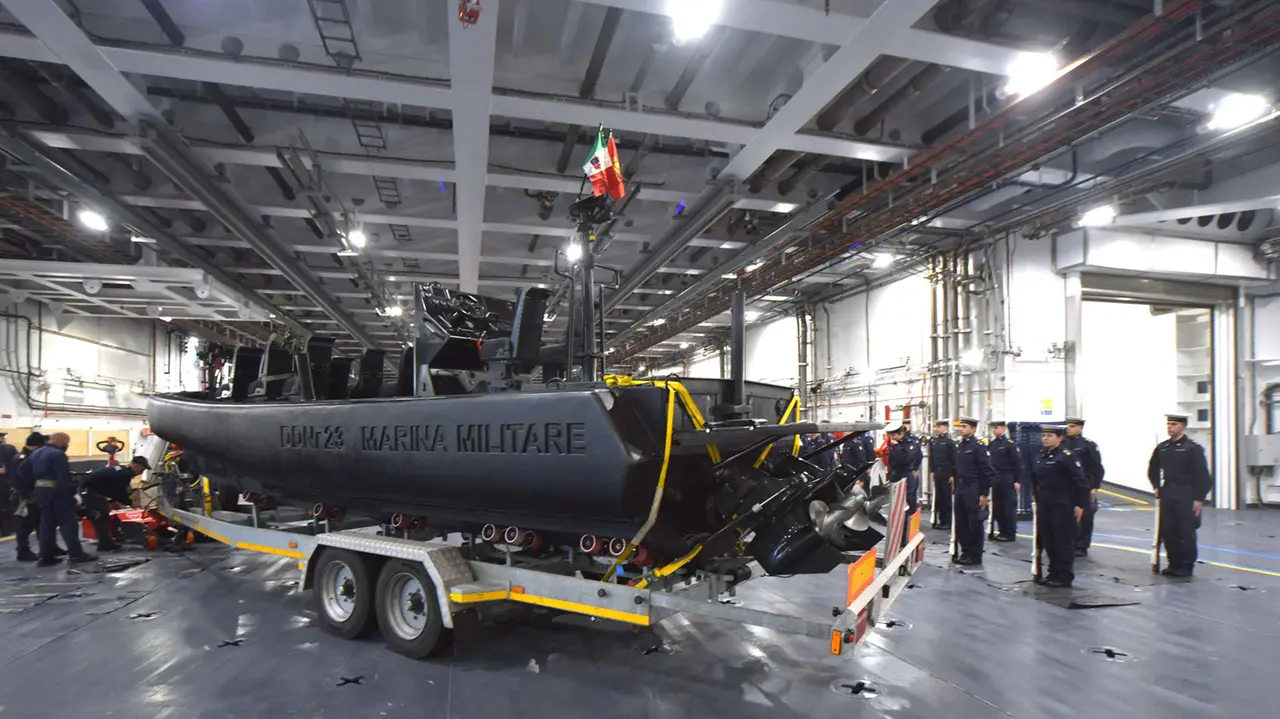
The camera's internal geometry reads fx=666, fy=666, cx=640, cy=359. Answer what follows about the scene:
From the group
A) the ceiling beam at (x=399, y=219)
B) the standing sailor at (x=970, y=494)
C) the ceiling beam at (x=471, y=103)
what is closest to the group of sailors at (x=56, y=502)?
the ceiling beam at (x=399, y=219)

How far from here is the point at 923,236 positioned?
12.0 metres

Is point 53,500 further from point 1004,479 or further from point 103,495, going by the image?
point 1004,479

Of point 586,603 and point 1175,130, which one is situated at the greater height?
point 1175,130

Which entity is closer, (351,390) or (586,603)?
(586,603)

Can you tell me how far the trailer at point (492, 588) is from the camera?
3502 millimetres

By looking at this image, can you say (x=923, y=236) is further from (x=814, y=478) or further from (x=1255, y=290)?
(x=814, y=478)

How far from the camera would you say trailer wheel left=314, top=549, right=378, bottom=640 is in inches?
191

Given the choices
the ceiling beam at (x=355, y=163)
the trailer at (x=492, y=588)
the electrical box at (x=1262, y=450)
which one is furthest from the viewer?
the electrical box at (x=1262, y=450)

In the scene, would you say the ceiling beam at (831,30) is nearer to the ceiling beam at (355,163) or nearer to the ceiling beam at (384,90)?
the ceiling beam at (384,90)

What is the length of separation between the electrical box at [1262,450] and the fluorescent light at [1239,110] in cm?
944

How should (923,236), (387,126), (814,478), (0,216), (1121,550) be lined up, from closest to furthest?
(814,478) → (387,126) → (1121,550) → (0,216) → (923,236)

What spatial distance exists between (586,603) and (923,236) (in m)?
10.4

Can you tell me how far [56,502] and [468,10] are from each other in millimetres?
8047

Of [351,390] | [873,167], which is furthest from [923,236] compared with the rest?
[351,390]
